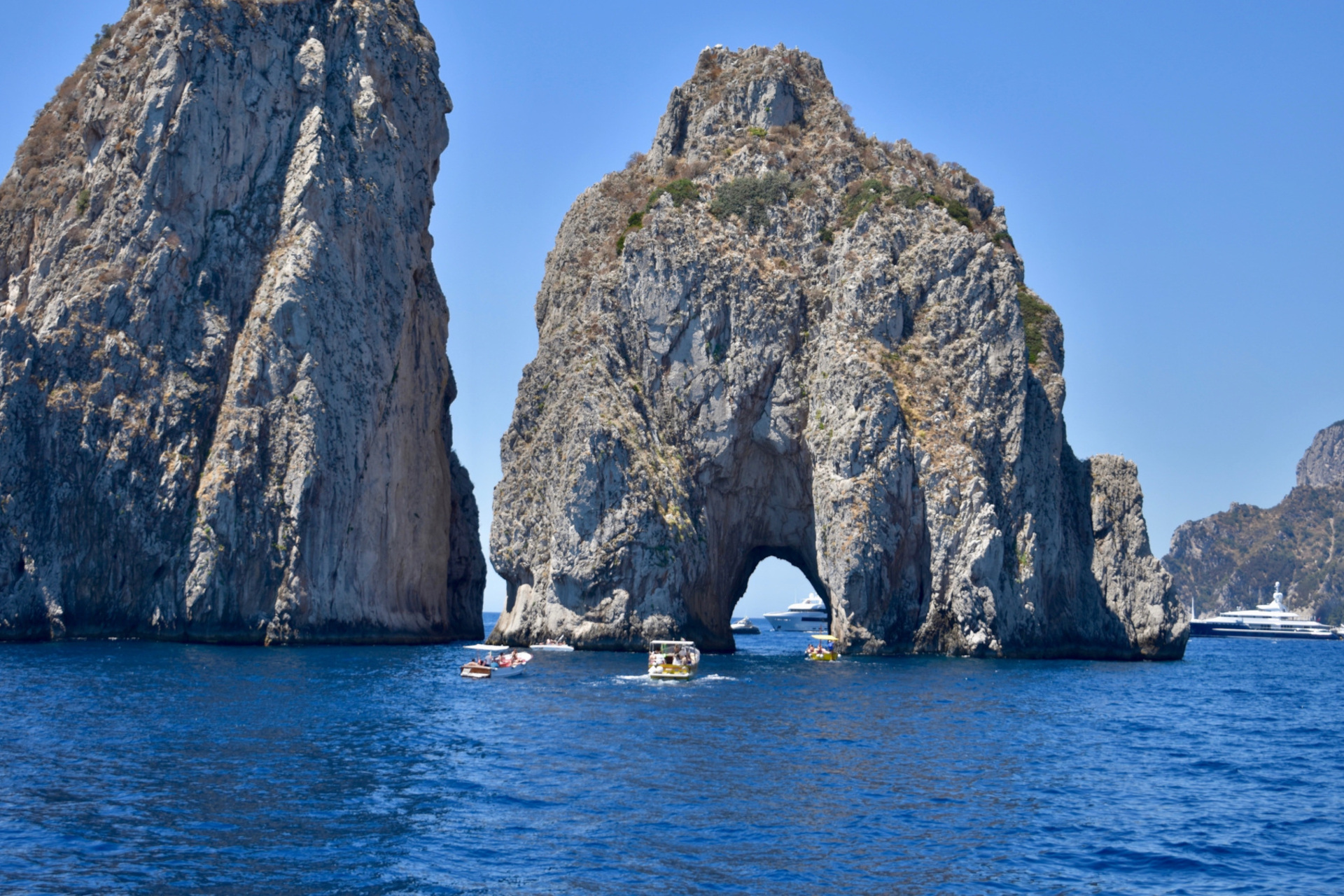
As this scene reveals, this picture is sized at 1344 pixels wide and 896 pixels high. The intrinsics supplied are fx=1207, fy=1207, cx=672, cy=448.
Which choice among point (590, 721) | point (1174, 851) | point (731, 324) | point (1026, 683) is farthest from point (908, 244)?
point (1174, 851)

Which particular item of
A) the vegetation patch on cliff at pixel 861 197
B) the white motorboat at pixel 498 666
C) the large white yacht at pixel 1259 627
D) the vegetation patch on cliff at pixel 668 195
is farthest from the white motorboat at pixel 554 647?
the large white yacht at pixel 1259 627

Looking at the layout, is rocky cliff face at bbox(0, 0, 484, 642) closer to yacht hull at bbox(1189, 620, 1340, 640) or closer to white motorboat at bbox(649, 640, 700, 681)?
white motorboat at bbox(649, 640, 700, 681)

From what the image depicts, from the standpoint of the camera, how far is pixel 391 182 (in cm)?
9550

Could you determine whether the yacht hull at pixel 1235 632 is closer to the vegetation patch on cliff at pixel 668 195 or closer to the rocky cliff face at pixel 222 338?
the vegetation patch on cliff at pixel 668 195

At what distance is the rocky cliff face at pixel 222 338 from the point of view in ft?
266

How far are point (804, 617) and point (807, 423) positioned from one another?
96850mm

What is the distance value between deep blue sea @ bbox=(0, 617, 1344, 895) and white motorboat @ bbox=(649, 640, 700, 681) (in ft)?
8.01

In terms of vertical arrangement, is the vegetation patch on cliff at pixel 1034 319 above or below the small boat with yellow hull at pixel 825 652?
above

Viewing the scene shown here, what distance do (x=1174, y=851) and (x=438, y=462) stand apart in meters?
80.6

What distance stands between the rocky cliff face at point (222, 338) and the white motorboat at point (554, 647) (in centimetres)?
1375

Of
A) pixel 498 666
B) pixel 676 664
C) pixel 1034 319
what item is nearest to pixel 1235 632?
pixel 1034 319

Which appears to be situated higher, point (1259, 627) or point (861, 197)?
point (861, 197)

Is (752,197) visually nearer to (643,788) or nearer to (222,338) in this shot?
(222,338)

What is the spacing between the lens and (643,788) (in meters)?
33.5
